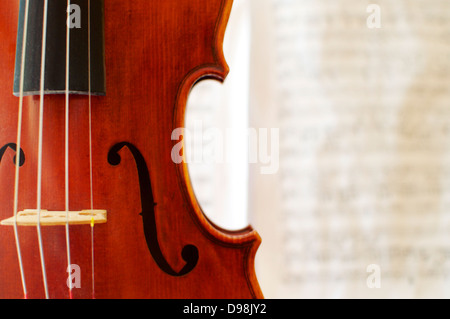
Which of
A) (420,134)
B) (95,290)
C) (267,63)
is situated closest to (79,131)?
(95,290)

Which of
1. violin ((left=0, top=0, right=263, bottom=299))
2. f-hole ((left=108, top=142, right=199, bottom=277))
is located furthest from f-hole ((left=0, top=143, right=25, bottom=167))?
f-hole ((left=108, top=142, right=199, bottom=277))

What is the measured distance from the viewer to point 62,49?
51cm

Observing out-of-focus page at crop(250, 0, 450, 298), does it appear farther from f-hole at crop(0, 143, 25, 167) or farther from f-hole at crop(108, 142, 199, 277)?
f-hole at crop(0, 143, 25, 167)

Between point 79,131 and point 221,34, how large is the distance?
10.7 inches

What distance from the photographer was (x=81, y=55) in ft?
1.67

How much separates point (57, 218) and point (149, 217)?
13cm

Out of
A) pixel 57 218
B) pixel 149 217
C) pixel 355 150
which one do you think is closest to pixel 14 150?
pixel 57 218

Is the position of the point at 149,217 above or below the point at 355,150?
below

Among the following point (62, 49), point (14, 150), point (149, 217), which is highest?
point (62, 49)

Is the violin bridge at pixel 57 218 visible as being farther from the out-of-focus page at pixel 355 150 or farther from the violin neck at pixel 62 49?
the out-of-focus page at pixel 355 150

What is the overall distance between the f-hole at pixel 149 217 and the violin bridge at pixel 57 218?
0.06m

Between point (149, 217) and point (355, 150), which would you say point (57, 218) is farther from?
point (355, 150)

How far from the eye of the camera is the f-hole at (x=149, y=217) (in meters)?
0.51

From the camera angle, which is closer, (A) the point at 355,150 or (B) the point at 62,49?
(B) the point at 62,49
